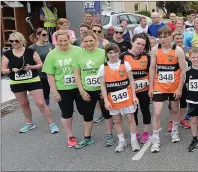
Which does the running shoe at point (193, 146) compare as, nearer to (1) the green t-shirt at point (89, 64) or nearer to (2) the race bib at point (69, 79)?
(1) the green t-shirt at point (89, 64)

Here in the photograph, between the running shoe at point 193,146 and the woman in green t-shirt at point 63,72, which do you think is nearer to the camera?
the running shoe at point 193,146


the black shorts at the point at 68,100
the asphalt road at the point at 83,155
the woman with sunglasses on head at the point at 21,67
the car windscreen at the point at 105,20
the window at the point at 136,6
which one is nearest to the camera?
the asphalt road at the point at 83,155

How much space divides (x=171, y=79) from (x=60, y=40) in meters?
1.65

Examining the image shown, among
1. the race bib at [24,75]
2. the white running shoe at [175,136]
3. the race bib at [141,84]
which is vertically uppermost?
the race bib at [24,75]

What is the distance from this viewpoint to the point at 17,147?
5289 mm

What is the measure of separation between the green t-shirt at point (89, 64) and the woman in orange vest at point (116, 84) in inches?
6.1

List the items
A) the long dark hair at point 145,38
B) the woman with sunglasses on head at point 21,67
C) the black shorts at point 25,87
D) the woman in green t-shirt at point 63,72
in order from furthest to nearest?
the black shorts at point 25,87 < the woman with sunglasses on head at point 21,67 < the woman in green t-shirt at point 63,72 < the long dark hair at point 145,38

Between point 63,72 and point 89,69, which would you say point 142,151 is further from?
point 63,72

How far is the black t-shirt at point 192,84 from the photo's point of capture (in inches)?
177

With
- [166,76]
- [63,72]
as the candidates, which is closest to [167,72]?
[166,76]

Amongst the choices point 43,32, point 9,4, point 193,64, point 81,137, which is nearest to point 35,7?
point 9,4

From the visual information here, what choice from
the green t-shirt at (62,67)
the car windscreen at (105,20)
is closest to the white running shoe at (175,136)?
the green t-shirt at (62,67)

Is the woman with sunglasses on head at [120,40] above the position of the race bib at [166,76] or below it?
above

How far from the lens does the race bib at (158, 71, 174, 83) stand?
4.61 m
